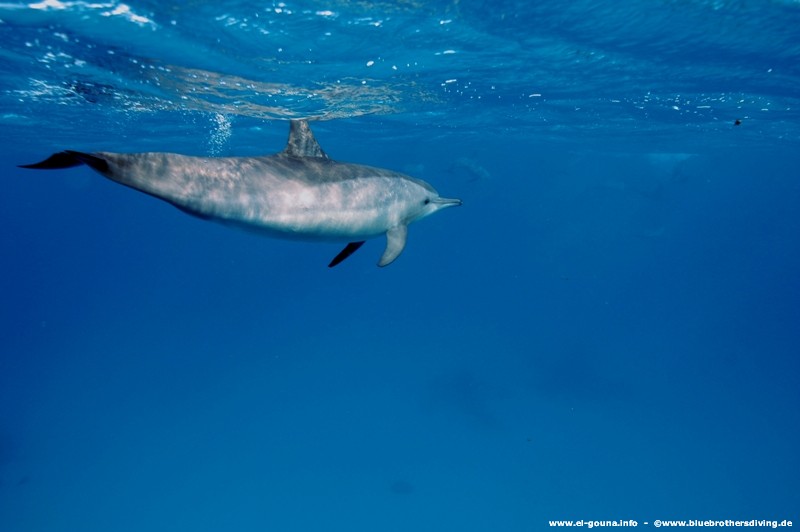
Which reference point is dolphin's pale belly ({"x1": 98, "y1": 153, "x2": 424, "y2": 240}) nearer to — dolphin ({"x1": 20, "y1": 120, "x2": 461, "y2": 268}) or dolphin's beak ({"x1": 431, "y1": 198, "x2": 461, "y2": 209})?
dolphin ({"x1": 20, "y1": 120, "x2": 461, "y2": 268})

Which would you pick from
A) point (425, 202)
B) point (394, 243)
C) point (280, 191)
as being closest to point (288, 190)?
point (280, 191)

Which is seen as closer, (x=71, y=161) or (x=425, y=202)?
(x=71, y=161)

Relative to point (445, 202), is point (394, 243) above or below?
below

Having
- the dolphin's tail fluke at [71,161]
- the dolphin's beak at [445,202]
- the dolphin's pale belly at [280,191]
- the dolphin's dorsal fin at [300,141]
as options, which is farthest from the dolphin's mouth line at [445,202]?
the dolphin's tail fluke at [71,161]

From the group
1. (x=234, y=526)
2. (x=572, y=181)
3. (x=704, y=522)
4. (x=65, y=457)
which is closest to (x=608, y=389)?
(x=704, y=522)

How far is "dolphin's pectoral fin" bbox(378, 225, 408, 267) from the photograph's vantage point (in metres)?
6.18

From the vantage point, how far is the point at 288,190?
5031 millimetres

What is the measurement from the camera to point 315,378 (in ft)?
110

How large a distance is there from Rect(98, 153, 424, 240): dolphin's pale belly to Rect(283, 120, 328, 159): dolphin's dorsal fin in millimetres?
371

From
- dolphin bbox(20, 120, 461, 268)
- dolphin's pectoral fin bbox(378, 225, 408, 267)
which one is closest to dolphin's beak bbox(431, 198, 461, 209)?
dolphin bbox(20, 120, 461, 268)

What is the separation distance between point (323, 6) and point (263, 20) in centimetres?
153

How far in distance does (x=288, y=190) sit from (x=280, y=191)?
0.11 metres

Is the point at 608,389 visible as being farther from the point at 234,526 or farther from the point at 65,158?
the point at 65,158

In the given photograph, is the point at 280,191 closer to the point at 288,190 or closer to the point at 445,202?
the point at 288,190
